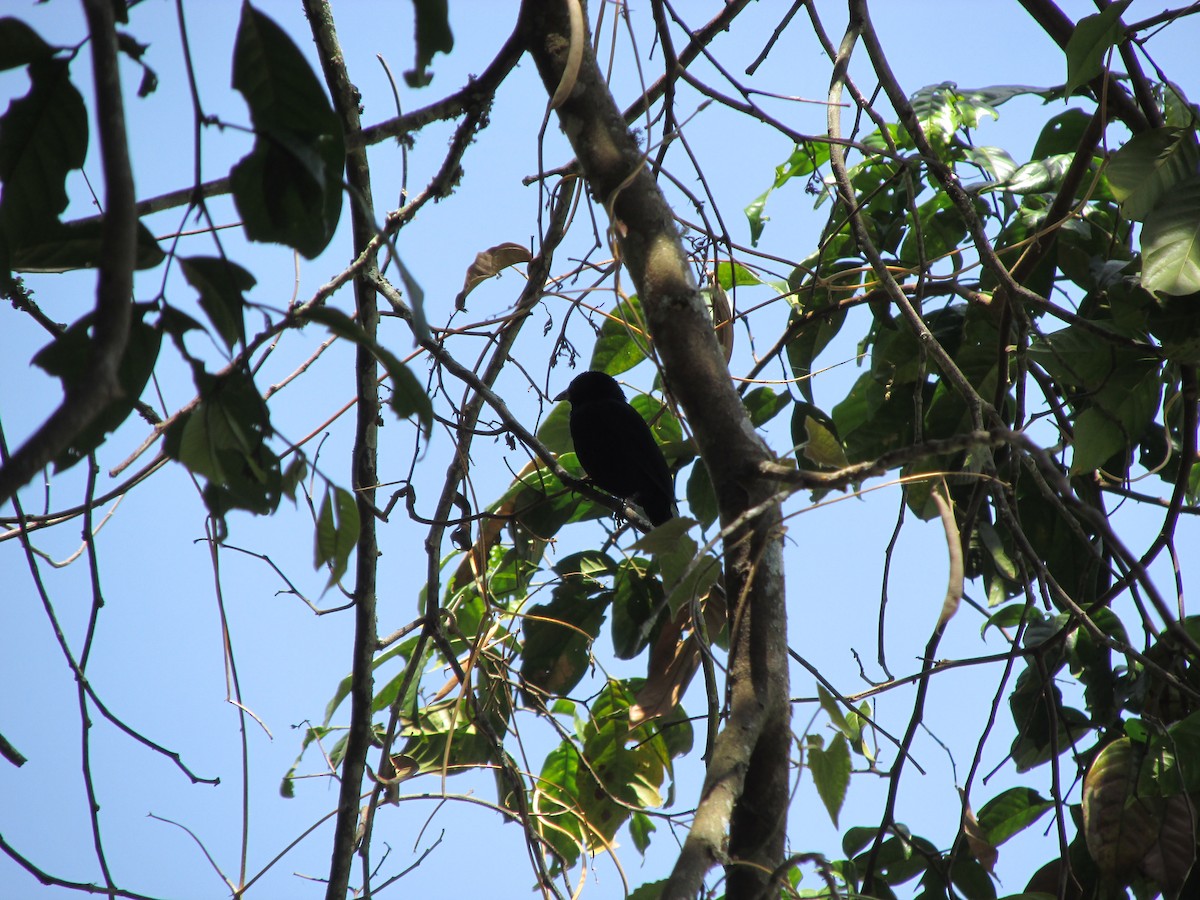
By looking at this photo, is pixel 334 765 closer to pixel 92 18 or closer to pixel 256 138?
pixel 256 138

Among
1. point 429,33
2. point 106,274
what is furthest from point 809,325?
point 106,274

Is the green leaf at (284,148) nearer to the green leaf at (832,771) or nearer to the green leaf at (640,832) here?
the green leaf at (832,771)

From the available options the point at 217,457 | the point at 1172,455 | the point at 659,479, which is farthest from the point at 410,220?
the point at 659,479

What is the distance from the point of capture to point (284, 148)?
41.0 inches

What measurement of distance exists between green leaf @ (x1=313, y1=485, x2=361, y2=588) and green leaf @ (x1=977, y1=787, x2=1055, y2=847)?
2.02 metres

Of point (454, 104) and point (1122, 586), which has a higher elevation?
point (454, 104)

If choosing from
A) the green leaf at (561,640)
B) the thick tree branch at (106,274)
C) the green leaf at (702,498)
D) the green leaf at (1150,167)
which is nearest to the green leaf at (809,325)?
the green leaf at (702,498)

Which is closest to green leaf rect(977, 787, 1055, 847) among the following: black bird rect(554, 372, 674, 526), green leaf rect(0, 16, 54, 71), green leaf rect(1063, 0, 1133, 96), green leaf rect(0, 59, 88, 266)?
green leaf rect(1063, 0, 1133, 96)

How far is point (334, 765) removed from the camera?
107 inches

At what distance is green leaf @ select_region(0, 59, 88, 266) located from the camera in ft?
3.62

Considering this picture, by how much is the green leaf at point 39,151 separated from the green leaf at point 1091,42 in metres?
1.83

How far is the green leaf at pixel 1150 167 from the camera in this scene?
2121mm

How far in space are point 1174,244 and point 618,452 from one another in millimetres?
2725

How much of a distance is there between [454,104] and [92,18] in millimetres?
1241
